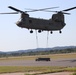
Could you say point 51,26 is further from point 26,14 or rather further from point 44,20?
point 26,14

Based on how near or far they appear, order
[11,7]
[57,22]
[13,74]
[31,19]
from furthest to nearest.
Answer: [57,22] → [31,19] → [11,7] → [13,74]

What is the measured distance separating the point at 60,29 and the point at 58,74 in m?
26.4

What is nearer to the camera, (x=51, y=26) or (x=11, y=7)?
(x=11, y=7)

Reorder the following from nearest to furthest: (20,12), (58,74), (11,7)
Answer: (58,74)
(11,7)
(20,12)

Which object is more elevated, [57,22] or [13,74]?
[57,22]

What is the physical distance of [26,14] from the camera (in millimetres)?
57250

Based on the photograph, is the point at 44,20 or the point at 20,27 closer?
the point at 20,27

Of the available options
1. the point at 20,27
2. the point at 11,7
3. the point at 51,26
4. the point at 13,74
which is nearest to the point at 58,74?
the point at 13,74

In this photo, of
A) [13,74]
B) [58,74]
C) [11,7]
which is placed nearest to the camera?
[58,74]

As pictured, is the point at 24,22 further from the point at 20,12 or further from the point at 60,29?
the point at 60,29

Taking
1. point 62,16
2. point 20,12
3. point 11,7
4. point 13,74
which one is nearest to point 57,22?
point 62,16

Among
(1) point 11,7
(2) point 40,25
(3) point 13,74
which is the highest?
(1) point 11,7

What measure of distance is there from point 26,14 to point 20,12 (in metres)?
1.80

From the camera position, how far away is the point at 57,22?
2522 inches
